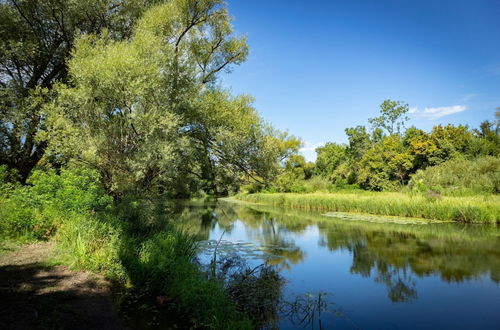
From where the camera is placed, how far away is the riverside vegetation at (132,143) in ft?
26.1

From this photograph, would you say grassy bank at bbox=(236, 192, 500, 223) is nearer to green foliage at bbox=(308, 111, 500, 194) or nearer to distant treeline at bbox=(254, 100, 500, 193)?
distant treeline at bbox=(254, 100, 500, 193)

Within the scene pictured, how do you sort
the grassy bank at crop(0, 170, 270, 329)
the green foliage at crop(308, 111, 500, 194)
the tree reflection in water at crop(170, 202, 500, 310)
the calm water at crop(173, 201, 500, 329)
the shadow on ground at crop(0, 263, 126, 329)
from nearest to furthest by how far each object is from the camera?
the shadow on ground at crop(0, 263, 126, 329) → the grassy bank at crop(0, 170, 270, 329) → the calm water at crop(173, 201, 500, 329) → the tree reflection in water at crop(170, 202, 500, 310) → the green foliage at crop(308, 111, 500, 194)

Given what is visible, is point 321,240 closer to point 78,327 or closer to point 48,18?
point 78,327

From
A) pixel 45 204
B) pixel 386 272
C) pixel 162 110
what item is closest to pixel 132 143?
pixel 162 110

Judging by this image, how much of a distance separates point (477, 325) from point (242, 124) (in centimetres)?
1147

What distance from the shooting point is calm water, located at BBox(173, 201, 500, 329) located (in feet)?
23.0

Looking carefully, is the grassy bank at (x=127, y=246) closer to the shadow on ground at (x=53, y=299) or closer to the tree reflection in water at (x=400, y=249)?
the shadow on ground at (x=53, y=299)

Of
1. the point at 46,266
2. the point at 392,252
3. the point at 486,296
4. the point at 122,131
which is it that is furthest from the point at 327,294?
the point at 122,131

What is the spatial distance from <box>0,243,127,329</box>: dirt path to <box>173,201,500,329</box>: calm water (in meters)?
3.72

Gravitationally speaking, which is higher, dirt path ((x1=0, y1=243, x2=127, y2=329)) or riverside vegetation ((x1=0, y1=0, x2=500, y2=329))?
riverside vegetation ((x1=0, y1=0, x2=500, y2=329))

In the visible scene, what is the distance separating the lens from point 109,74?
12164 millimetres

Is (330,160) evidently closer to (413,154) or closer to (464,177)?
(413,154)

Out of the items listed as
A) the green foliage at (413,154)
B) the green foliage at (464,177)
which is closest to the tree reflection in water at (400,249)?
the green foliage at (464,177)

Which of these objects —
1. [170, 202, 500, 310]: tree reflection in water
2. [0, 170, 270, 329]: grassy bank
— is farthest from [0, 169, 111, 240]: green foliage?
[170, 202, 500, 310]: tree reflection in water
